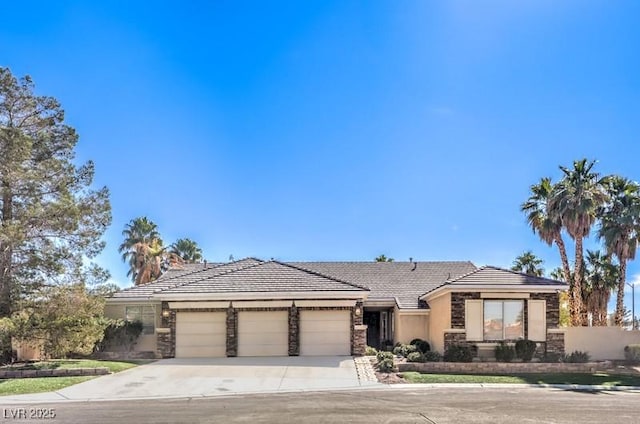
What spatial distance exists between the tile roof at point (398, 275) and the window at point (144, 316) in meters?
9.79

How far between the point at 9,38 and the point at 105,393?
11.1m

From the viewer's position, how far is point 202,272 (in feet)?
91.8

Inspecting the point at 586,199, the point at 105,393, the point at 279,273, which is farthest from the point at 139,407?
the point at 586,199

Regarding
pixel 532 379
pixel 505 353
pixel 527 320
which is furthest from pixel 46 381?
pixel 527 320

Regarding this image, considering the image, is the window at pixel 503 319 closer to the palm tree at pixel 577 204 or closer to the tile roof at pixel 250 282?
the tile roof at pixel 250 282

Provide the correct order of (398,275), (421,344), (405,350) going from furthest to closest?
(398,275)
(421,344)
(405,350)

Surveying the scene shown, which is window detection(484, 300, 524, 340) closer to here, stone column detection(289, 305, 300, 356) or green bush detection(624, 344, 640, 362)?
green bush detection(624, 344, 640, 362)

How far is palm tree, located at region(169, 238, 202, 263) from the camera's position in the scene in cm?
4981

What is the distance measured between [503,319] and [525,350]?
54.7 inches

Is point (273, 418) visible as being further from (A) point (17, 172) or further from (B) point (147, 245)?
(B) point (147, 245)

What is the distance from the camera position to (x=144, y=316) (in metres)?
26.5

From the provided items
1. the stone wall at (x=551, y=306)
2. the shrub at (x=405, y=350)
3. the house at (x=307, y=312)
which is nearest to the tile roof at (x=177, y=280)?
the house at (x=307, y=312)

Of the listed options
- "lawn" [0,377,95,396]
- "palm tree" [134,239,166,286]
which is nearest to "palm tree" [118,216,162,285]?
"palm tree" [134,239,166,286]

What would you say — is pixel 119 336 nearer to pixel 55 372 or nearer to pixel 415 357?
pixel 55 372
